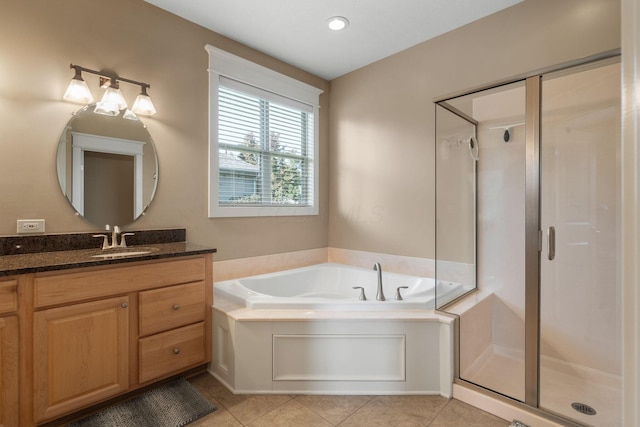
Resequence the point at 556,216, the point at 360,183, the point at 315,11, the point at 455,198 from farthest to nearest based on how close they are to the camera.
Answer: the point at 360,183 < the point at 455,198 < the point at 315,11 < the point at 556,216

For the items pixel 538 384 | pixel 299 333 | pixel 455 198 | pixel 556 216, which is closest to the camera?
pixel 538 384

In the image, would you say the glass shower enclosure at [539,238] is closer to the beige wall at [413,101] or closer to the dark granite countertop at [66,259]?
the beige wall at [413,101]

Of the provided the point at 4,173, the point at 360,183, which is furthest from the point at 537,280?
the point at 4,173

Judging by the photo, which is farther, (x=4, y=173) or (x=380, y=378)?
(x=380, y=378)

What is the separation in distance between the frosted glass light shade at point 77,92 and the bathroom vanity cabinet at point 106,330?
44.2 inches

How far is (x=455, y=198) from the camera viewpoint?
2.70 metres

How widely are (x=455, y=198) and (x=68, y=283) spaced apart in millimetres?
2690

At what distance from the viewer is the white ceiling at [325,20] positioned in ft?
7.75

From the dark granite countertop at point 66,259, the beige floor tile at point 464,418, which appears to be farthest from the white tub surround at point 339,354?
the dark granite countertop at point 66,259

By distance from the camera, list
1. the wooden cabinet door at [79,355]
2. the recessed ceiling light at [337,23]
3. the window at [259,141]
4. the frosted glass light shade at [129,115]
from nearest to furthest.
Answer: the wooden cabinet door at [79,355] < the frosted glass light shade at [129,115] < the recessed ceiling light at [337,23] < the window at [259,141]

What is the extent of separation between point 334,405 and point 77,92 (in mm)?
2501

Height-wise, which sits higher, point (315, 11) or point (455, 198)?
point (315, 11)

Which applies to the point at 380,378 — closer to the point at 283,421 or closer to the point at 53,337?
the point at 283,421

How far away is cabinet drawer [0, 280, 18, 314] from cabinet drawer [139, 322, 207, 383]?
638mm
